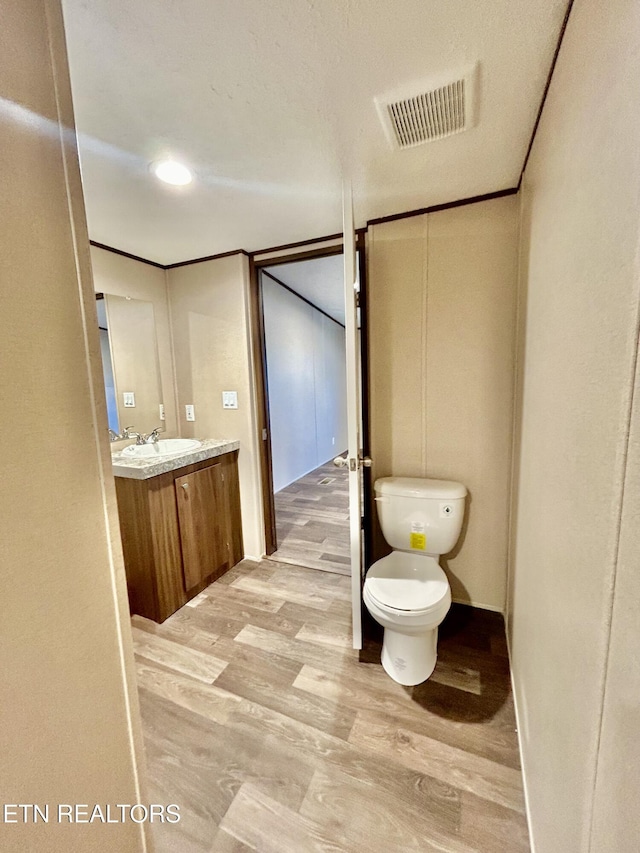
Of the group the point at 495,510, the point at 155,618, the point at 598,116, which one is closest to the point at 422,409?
the point at 495,510

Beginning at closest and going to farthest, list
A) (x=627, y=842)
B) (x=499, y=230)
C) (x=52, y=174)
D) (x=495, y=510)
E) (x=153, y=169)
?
(x=627, y=842) → (x=52, y=174) → (x=153, y=169) → (x=499, y=230) → (x=495, y=510)

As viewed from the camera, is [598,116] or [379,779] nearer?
[598,116]

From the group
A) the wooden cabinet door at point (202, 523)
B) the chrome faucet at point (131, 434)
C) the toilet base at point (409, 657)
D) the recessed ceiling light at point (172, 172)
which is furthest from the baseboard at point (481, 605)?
the recessed ceiling light at point (172, 172)

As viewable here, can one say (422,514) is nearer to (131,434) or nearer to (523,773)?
(523,773)

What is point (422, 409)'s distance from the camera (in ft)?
6.05

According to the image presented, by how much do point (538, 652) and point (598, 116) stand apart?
1.30 metres

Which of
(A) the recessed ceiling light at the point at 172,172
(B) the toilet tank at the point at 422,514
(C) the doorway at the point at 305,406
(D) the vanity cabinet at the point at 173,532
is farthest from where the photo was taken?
(C) the doorway at the point at 305,406

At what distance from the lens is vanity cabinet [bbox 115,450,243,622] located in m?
1.78

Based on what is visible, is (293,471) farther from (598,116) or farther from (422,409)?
(598,116)

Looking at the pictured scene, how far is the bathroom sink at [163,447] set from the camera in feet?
7.27

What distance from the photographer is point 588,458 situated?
63cm

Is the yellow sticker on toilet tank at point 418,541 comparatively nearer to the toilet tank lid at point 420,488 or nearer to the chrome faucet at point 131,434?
the toilet tank lid at point 420,488

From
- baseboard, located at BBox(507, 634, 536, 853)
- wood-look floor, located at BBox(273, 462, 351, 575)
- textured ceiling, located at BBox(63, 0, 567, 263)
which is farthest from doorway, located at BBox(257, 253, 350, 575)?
baseboard, located at BBox(507, 634, 536, 853)

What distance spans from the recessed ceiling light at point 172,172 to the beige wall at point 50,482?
0.78 metres
